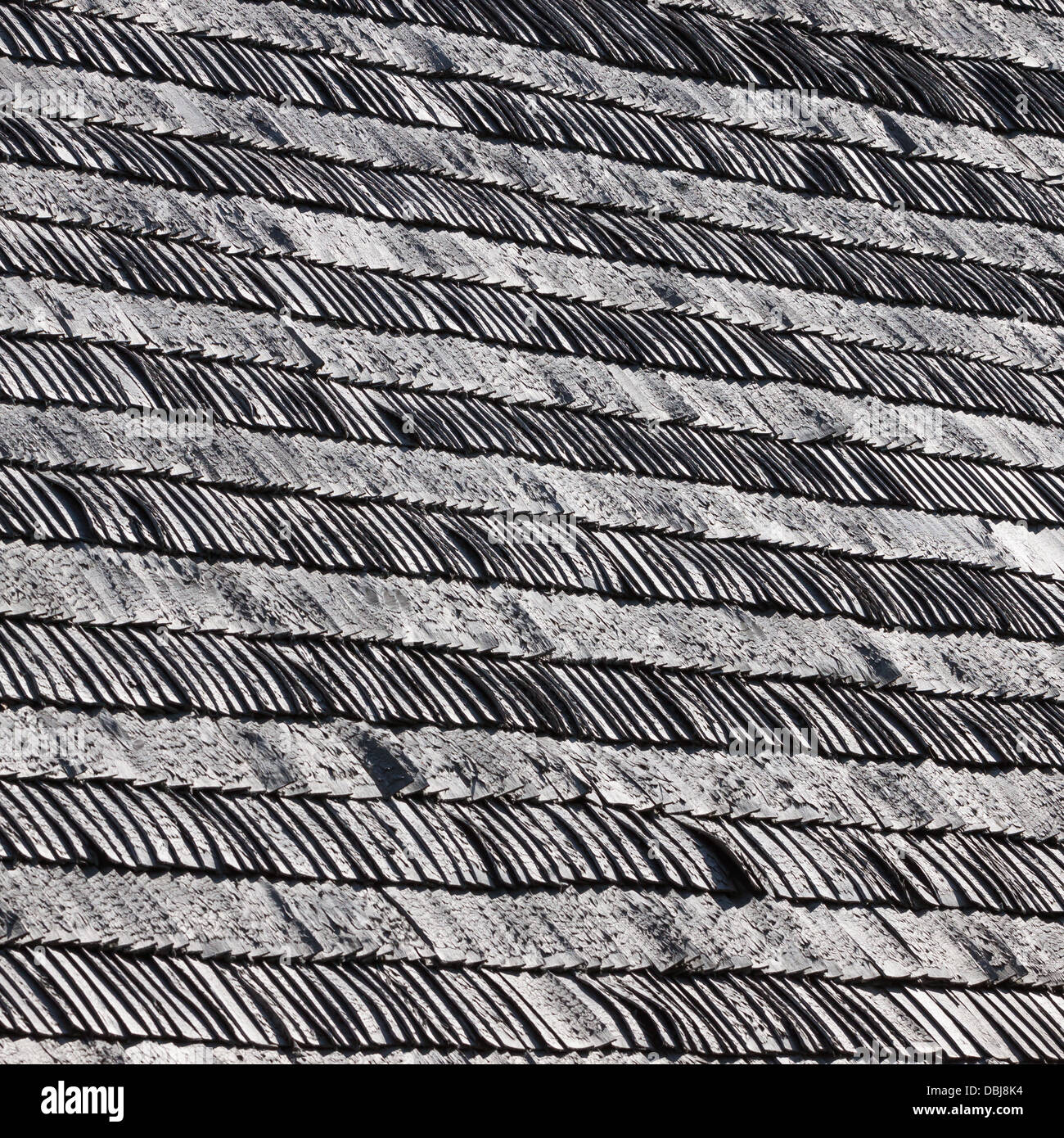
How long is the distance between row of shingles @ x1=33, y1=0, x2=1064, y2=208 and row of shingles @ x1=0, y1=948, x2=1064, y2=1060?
7.84 feet

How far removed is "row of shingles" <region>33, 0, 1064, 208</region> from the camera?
3674mm

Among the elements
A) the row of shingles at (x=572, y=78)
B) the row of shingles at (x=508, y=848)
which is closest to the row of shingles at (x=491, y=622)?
the row of shingles at (x=508, y=848)

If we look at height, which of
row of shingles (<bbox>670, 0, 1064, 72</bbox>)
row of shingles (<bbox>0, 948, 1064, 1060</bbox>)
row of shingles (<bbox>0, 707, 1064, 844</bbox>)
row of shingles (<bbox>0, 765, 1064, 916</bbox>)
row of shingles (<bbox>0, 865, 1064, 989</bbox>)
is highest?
row of shingles (<bbox>670, 0, 1064, 72</bbox>)

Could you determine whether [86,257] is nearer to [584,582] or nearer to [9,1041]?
[584,582]

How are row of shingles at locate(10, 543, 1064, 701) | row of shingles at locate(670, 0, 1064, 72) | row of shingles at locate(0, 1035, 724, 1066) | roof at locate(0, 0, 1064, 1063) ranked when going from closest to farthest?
row of shingles at locate(0, 1035, 724, 1066) < roof at locate(0, 0, 1064, 1063) < row of shingles at locate(10, 543, 1064, 701) < row of shingles at locate(670, 0, 1064, 72)

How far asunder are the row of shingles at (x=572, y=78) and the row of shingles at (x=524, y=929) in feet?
7.35

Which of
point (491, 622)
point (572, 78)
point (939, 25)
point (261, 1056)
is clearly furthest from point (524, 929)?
point (939, 25)

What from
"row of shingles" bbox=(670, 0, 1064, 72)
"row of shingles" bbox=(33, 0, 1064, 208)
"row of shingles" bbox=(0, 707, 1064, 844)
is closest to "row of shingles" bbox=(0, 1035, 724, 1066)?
"row of shingles" bbox=(0, 707, 1064, 844)

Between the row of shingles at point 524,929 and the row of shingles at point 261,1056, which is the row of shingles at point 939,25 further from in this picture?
the row of shingles at point 261,1056

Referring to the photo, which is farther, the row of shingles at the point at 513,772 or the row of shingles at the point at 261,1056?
Answer: the row of shingles at the point at 513,772

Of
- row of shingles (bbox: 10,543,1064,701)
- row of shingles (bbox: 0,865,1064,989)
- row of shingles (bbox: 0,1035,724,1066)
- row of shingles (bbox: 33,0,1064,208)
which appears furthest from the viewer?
row of shingles (bbox: 33,0,1064,208)

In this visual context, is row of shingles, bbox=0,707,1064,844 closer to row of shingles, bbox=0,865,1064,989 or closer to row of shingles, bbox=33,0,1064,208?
row of shingles, bbox=0,865,1064,989

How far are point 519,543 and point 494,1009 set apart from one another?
1.06 metres

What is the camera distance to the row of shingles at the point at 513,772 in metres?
2.61
